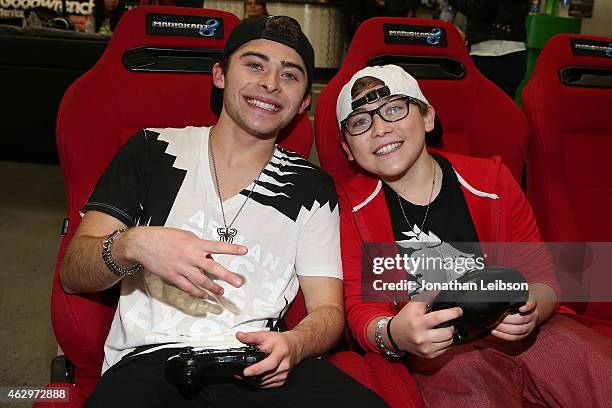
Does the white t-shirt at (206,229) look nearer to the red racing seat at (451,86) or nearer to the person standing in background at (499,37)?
the red racing seat at (451,86)

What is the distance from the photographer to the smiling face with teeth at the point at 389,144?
64.3 inches

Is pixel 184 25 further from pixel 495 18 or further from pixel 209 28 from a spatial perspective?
pixel 495 18

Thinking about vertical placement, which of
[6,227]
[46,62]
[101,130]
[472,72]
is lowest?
[6,227]

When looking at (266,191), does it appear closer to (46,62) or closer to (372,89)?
(372,89)

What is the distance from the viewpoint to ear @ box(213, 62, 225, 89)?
1765mm

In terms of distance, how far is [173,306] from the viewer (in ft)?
4.93

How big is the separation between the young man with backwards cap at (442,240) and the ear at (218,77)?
313mm

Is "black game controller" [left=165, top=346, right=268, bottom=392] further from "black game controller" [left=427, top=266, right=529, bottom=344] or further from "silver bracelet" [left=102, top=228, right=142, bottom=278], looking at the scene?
"black game controller" [left=427, top=266, right=529, bottom=344]

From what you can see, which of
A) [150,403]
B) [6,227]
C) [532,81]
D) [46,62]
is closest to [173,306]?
[150,403]

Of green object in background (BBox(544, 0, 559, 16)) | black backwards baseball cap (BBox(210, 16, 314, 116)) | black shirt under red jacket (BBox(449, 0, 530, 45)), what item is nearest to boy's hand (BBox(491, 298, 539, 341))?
black backwards baseball cap (BBox(210, 16, 314, 116))

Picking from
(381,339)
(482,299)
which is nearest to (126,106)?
(381,339)

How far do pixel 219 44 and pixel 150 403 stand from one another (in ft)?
3.37

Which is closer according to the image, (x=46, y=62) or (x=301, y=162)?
(x=301, y=162)

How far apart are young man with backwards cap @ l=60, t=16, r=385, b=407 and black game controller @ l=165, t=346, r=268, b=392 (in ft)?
0.08
